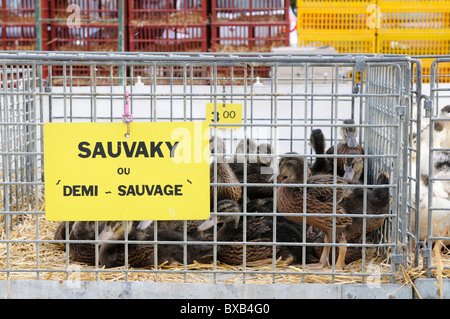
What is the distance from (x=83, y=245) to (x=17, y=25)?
6451 millimetres

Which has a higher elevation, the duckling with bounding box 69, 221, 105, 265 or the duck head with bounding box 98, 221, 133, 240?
the duck head with bounding box 98, 221, 133, 240

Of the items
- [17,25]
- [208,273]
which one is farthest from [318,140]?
[17,25]

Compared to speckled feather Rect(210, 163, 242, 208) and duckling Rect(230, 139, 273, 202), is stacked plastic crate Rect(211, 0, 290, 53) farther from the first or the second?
speckled feather Rect(210, 163, 242, 208)

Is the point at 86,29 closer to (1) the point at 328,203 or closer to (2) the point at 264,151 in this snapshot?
(2) the point at 264,151

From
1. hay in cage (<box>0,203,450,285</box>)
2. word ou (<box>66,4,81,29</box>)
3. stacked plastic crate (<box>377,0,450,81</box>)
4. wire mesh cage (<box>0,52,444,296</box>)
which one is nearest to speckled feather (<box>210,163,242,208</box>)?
wire mesh cage (<box>0,52,444,296</box>)

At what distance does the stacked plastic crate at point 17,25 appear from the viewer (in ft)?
28.8

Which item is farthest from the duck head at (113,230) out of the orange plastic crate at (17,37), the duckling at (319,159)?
the orange plastic crate at (17,37)

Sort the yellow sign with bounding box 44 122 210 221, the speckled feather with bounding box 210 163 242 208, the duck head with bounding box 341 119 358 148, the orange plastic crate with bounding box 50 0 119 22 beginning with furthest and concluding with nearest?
the orange plastic crate with bounding box 50 0 119 22 < the duck head with bounding box 341 119 358 148 < the speckled feather with bounding box 210 163 242 208 < the yellow sign with bounding box 44 122 210 221

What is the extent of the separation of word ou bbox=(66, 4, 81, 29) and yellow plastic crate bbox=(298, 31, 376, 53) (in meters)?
3.08

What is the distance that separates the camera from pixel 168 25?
8.71 metres

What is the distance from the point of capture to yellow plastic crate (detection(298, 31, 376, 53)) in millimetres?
8750

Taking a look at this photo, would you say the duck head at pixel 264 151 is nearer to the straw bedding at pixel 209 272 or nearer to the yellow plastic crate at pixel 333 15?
the straw bedding at pixel 209 272

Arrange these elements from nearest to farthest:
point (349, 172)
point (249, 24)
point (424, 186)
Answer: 1. point (349, 172)
2. point (424, 186)
3. point (249, 24)

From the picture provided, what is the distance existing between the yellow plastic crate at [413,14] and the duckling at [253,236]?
607cm
